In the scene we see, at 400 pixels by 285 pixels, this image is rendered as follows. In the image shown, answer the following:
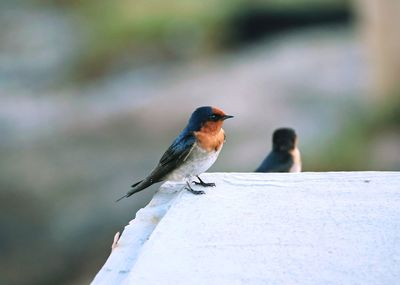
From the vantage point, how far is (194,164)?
9.69 ft

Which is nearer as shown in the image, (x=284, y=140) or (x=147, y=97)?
(x=284, y=140)

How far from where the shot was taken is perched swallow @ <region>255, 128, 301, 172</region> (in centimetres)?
463

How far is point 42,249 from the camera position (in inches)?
377

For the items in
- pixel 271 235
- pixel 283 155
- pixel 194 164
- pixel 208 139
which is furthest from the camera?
pixel 283 155

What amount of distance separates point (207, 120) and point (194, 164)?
0.21m

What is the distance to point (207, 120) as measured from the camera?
3107 millimetres

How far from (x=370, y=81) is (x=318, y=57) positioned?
744 mm

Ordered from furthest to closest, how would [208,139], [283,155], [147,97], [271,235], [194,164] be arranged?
[147,97] < [283,155] < [208,139] < [194,164] < [271,235]

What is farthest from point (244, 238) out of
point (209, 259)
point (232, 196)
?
point (232, 196)

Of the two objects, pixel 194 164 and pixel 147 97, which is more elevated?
pixel 194 164

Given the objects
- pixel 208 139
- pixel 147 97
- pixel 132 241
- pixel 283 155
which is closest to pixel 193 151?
pixel 208 139

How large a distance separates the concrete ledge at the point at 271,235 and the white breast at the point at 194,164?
1.49 ft

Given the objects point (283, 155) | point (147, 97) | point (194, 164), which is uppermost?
point (194, 164)

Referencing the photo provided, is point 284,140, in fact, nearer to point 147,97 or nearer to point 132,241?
point 132,241
